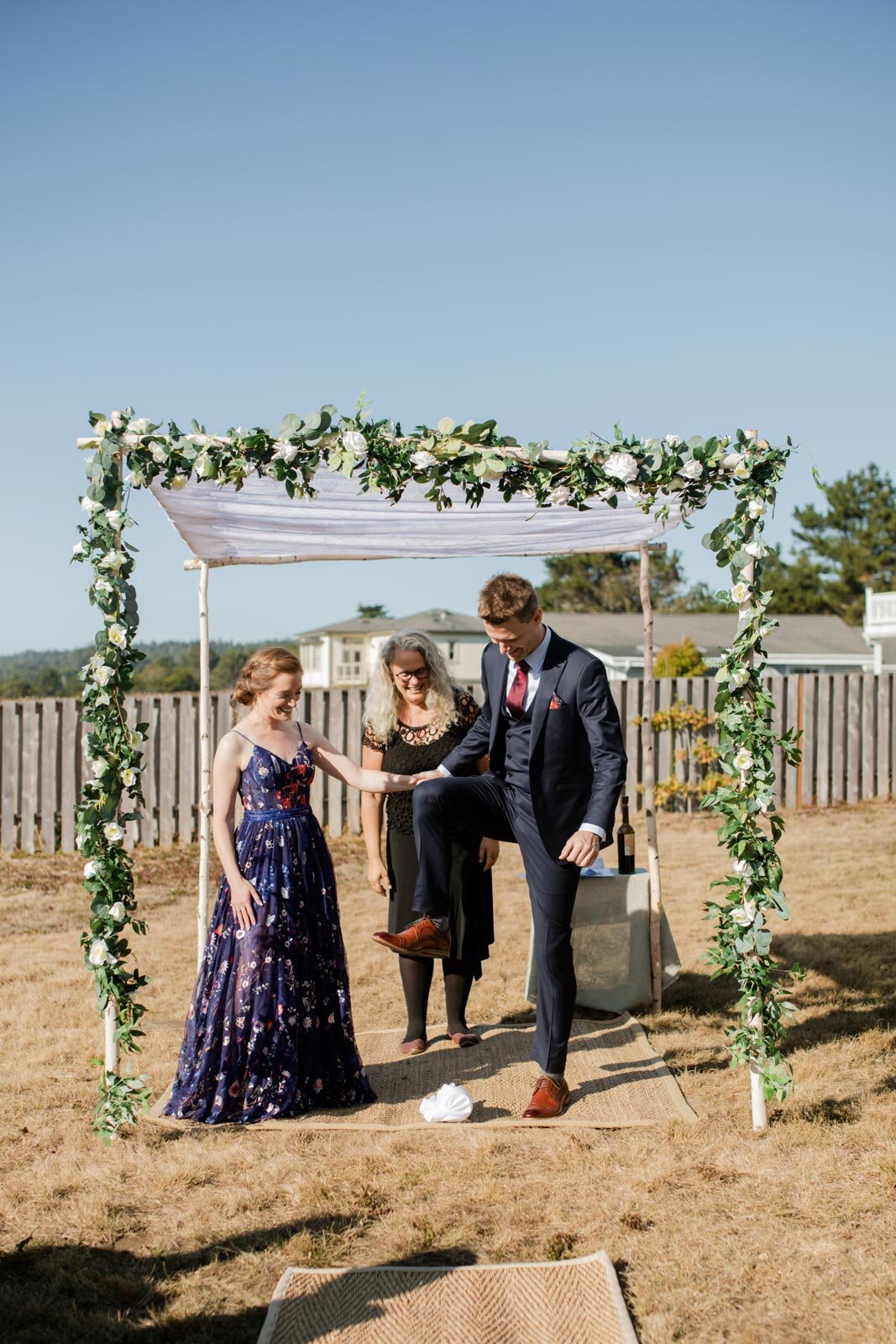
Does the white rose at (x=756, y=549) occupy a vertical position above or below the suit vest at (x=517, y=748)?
above

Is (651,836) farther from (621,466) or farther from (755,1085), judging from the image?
(621,466)

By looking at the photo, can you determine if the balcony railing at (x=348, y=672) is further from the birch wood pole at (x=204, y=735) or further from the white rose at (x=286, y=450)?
the white rose at (x=286, y=450)

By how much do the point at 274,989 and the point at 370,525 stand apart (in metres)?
2.16

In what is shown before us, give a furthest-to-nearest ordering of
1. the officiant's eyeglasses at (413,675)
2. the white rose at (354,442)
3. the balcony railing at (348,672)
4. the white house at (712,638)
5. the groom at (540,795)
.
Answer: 1. the balcony railing at (348,672)
2. the white house at (712,638)
3. the officiant's eyeglasses at (413,675)
4. the groom at (540,795)
5. the white rose at (354,442)

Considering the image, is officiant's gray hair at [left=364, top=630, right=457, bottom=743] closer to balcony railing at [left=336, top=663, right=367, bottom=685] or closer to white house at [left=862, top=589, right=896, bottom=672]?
white house at [left=862, top=589, right=896, bottom=672]

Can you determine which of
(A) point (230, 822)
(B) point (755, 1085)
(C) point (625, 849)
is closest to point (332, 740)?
(C) point (625, 849)

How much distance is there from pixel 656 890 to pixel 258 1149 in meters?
2.41

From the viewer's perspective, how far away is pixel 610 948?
5.33 metres

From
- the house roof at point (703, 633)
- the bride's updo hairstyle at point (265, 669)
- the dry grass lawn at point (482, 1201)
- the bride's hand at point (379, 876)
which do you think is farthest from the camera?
the house roof at point (703, 633)

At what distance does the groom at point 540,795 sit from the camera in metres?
3.93

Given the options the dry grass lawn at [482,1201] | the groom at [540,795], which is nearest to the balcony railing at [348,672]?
the dry grass lawn at [482,1201]

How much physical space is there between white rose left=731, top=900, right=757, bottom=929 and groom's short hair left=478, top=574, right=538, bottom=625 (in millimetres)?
1292

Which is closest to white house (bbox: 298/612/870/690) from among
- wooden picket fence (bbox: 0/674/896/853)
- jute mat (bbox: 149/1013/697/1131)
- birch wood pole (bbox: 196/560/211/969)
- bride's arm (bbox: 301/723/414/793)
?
wooden picket fence (bbox: 0/674/896/853)

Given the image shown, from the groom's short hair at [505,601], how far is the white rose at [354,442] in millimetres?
650
